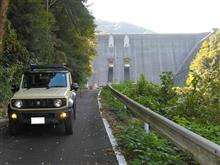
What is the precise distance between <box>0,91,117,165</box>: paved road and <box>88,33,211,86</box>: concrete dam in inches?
3290

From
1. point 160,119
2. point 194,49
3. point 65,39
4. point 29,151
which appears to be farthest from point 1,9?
point 194,49

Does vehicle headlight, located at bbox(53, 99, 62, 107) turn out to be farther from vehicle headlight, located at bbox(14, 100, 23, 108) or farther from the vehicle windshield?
the vehicle windshield

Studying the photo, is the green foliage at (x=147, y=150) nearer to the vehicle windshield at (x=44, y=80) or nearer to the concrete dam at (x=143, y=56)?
the vehicle windshield at (x=44, y=80)

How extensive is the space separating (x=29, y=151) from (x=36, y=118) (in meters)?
1.81

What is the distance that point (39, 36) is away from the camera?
28.9 m

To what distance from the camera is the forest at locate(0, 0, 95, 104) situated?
2155 cm

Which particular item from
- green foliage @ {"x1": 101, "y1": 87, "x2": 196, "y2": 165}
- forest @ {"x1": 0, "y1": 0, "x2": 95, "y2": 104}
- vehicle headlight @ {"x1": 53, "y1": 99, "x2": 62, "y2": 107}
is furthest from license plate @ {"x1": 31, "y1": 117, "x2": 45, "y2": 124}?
forest @ {"x1": 0, "y1": 0, "x2": 95, "y2": 104}

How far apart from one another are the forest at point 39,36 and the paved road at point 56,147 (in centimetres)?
576

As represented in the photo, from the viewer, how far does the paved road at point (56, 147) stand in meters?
7.67

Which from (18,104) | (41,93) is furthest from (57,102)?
(18,104)

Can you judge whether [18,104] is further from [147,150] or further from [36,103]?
[147,150]

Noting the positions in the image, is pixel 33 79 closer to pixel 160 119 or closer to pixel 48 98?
pixel 48 98

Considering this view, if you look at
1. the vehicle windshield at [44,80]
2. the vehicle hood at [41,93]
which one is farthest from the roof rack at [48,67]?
the vehicle hood at [41,93]

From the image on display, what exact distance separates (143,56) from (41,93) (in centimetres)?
9532
